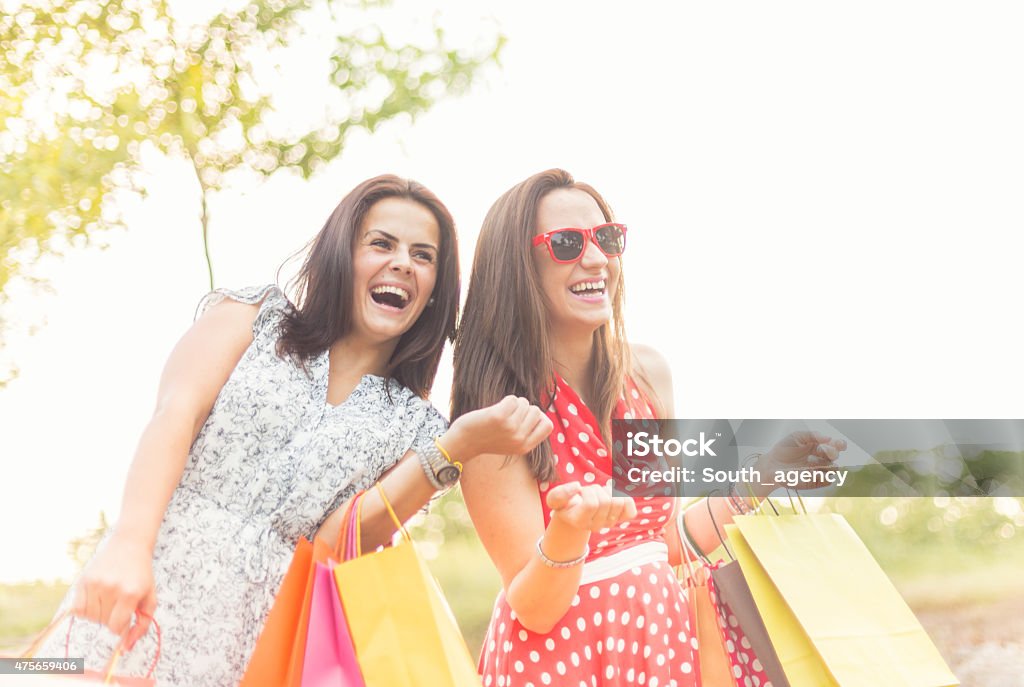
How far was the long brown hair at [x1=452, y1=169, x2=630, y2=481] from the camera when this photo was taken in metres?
1.30

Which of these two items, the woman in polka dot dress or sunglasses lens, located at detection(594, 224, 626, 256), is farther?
sunglasses lens, located at detection(594, 224, 626, 256)

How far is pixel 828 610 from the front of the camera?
1193mm

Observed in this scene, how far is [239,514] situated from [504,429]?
1.33 feet

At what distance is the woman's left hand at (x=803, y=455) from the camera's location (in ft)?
4.24

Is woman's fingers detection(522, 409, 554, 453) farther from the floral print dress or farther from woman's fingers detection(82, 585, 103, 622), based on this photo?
woman's fingers detection(82, 585, 103, 622)

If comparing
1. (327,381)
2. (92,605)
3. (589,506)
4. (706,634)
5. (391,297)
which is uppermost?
(391,297)

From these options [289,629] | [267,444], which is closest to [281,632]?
[289,629]

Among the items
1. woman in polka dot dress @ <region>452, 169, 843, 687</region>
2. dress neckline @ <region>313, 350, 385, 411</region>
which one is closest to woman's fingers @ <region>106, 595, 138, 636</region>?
dress neckline @ <region>313, 350, 385, 411</region>

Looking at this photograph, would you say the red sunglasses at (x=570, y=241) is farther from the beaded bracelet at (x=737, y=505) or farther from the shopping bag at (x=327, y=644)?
the shopping bag at (x=327, y=644)

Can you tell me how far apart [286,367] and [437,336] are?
0.79 ft

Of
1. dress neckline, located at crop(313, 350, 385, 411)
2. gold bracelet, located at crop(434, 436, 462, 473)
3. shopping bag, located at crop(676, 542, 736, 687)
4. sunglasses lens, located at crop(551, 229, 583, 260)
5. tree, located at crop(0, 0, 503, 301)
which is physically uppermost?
tree, located at crop(0, 0, 503, 301)

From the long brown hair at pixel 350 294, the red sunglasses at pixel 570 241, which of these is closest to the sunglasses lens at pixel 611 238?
the red sunglasses at pixel 570 241

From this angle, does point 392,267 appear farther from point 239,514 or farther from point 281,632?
point 281,632

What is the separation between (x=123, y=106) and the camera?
75.8 inches
